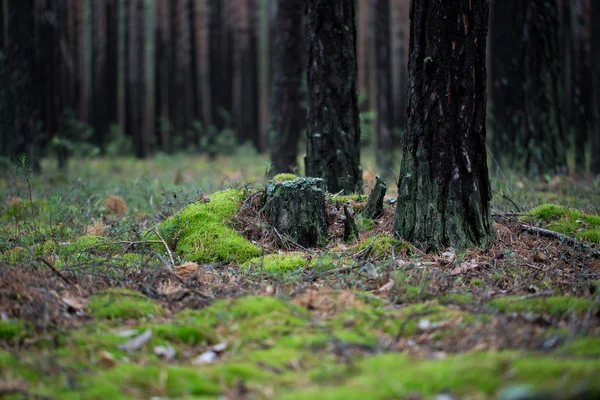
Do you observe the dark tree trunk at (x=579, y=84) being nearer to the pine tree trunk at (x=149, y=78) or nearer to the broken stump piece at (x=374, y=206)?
the broken stump piece at (x=374, y=206)

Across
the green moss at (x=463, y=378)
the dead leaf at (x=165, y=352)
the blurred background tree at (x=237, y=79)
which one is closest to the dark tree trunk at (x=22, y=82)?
the blurred background tree at (x=237, y=79)

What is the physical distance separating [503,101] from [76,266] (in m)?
8.53

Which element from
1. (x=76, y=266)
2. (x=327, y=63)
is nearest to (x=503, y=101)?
(x=327, y=63)

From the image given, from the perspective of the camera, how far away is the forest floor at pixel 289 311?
8.11ft

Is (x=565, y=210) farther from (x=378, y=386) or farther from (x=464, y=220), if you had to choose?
(x=378, y=386)

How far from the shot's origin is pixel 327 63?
262 inches

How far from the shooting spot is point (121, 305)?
138 inches

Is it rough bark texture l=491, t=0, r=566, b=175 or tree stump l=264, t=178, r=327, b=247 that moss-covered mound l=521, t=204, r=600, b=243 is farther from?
rough bark texture l=491, t=0, r=566, b=175

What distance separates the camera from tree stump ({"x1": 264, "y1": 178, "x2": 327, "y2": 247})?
505cm

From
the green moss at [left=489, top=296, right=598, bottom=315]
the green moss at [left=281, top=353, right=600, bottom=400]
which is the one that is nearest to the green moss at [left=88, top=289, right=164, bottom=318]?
the green moss at [left=281, top=353, right=600, bottom=400]

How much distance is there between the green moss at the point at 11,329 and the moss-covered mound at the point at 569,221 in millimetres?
4518

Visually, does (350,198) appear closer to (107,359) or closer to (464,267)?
(464,267)

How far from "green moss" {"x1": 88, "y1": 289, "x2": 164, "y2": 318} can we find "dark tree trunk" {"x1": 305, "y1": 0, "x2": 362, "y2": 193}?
3431 mm

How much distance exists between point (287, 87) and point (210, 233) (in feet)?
18.5
